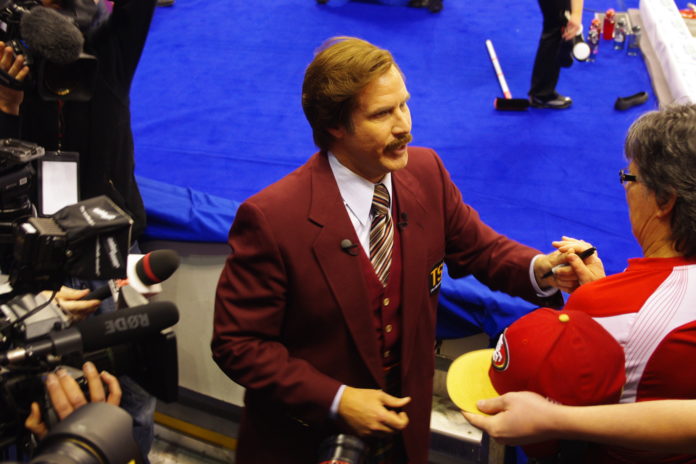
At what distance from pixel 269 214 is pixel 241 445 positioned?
2.01 feet

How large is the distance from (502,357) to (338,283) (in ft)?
1.23

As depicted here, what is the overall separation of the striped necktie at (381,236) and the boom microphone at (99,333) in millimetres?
507

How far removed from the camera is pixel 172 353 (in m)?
1.34

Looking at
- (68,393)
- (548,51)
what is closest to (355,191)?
(68,393)

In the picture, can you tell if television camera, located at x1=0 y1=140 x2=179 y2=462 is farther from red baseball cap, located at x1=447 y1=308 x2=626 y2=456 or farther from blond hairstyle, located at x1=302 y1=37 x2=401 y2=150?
red baseball cap, located at x1=447 y1=308 x2=626 y2=456

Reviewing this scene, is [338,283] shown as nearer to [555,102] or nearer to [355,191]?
[355,191]

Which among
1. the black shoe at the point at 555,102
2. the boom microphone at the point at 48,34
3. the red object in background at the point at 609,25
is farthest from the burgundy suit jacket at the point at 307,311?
the red object in background at the point at 609,25

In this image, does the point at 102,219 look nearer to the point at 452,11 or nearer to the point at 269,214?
the point at 269,214

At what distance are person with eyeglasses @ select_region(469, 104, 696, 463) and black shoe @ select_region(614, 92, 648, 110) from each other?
309cm

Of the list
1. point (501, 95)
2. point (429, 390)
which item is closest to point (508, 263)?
point (429, 390)

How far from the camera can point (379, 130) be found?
157cm

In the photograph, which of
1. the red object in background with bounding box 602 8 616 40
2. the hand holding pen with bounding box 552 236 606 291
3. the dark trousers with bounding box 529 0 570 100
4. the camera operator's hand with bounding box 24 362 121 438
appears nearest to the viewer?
the camera operator's hand with bounding box 24 362 121 438

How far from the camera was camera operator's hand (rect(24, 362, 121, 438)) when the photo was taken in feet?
3.87

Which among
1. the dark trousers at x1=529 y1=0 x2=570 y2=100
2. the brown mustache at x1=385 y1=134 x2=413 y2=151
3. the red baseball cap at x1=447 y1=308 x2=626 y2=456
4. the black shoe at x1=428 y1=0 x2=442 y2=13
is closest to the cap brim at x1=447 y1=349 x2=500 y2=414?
the red baseball cap at x1=447 y1=308 x2=626 y2=456
